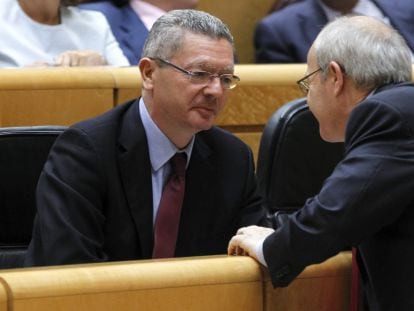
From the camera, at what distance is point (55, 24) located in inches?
96.4

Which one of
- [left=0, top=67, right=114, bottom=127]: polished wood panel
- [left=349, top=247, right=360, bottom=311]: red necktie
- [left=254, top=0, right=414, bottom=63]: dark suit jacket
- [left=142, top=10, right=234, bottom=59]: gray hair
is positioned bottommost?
[left=254, top=0, right=414, bottom=63]: dark suit jacket

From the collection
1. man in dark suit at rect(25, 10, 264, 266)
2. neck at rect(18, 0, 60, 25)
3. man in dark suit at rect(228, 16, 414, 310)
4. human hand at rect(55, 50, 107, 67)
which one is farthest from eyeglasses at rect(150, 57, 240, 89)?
neck at rect(18, 0, 60, 25)

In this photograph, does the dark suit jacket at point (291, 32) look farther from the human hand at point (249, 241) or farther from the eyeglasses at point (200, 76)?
the human hand at point (249, 241)

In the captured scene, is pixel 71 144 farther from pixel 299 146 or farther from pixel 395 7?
pixel 395 7

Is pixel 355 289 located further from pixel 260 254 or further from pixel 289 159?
pixel 289 159

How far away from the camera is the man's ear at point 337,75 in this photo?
4.52 ft

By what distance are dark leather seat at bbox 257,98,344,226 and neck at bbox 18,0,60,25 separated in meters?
0.81

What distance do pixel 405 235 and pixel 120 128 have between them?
19.2 inches

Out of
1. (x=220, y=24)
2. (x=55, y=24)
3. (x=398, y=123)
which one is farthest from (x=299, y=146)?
Answer: (x=55, y=24)

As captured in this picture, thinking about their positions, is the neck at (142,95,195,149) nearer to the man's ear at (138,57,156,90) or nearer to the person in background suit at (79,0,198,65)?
the man's ear at (138,57,156,90)

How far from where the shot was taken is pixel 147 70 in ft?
5.32

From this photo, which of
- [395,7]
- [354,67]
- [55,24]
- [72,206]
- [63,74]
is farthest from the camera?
[395,7]

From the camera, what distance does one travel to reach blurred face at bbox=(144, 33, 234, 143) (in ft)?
5.20

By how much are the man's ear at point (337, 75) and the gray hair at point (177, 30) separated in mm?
265
